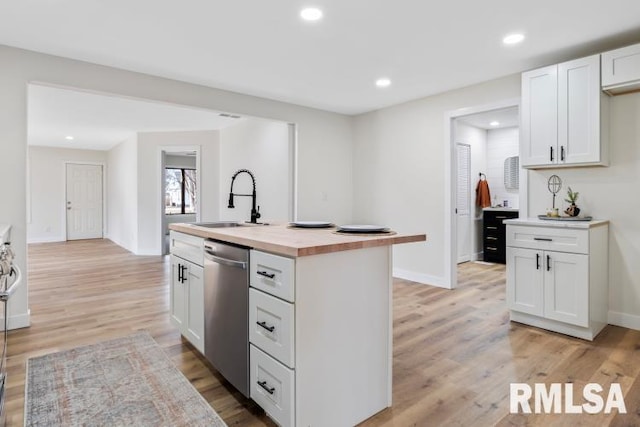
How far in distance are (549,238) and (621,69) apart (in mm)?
1380

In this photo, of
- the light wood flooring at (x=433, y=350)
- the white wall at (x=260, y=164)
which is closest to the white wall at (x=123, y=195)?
the white wall at (x=260, y=164)

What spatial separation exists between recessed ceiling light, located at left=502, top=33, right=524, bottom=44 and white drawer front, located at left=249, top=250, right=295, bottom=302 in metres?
2.59

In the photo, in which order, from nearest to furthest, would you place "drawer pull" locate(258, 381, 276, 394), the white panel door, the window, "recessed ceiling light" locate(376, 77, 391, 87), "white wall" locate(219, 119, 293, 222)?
"drawer pull" locate(258, 381, 276, 394) → "recessed ceiling light" locate(376, 77, 391, 87) → "white wall" locate(219, 119, 293, 222) → the white panel door → the window

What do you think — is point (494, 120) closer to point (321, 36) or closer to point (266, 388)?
point (321, 36)

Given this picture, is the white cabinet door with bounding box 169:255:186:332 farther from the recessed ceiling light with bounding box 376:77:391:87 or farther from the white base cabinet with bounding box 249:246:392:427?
the recessed ceiling light with bounding box 376:77:391:87

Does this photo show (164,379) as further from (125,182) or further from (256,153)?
(125,182)

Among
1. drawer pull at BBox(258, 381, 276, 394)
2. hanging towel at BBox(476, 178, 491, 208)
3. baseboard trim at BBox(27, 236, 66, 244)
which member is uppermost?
hanging towel at BBox(476, 178, 491, 208)

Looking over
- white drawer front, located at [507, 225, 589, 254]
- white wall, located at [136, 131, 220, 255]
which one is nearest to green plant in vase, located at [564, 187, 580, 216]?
white drawer front, located at [507, 225, 589, 254]

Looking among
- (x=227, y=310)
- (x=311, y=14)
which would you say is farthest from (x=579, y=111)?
(x=227, y=310)

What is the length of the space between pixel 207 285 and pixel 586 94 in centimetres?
322

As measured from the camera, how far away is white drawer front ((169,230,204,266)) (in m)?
2.28

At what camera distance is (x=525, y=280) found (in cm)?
304

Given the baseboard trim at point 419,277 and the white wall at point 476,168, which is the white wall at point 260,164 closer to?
the baseboard trim at point 419,277

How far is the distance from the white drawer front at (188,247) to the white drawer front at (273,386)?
78 cm
